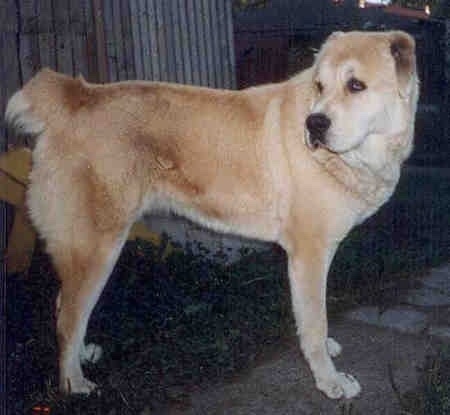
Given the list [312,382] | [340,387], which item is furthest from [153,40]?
[340,387]

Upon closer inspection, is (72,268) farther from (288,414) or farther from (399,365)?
(399,365)

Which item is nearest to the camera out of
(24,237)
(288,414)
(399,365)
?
(288,414)

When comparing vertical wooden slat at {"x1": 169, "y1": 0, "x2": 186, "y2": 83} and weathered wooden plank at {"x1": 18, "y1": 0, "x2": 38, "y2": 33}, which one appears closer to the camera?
weathered wooden plank at {"x1": 18, "y1": 0, "x2": 38, "y2": 33}

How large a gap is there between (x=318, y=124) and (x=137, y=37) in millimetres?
2615

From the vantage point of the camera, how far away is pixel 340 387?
11.3 feet

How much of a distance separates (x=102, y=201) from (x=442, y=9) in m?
11.0

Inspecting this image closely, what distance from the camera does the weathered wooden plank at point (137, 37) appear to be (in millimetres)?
5227

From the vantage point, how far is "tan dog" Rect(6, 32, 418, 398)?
3.28 m

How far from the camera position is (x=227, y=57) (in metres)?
→ 6.02

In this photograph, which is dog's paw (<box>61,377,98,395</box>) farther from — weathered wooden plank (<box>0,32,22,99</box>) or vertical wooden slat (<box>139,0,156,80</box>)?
vertical wooden slat (<box>139,0,156,80</box>)

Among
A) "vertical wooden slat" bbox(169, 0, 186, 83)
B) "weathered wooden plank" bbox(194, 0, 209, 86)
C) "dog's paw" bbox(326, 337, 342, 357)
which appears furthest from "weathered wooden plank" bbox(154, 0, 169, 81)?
"dog's paw" bbox(326, 337, 342, 357)

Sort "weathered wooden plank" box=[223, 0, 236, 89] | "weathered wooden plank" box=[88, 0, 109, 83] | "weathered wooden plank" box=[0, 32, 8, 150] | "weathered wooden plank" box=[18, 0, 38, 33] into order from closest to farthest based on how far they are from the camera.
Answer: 1. "weathered wooden plank" box=[0, 32, 8, 150]
2. "weathered wooden plank" box=[18, 0, 38, 33]
3. "weathered wooden plank" box=[88, 0, 109, 83]
4. "weathered wooden plank" box=[223, 0, 236, 89]

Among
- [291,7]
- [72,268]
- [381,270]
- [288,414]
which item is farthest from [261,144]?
[291,7]

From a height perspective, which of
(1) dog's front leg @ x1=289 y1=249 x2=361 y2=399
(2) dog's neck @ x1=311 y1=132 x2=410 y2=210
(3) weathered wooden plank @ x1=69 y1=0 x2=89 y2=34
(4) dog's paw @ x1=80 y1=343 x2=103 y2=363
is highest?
(3) weathered wooden plank @ x1=69 y1=0 x2=89 y2=34
